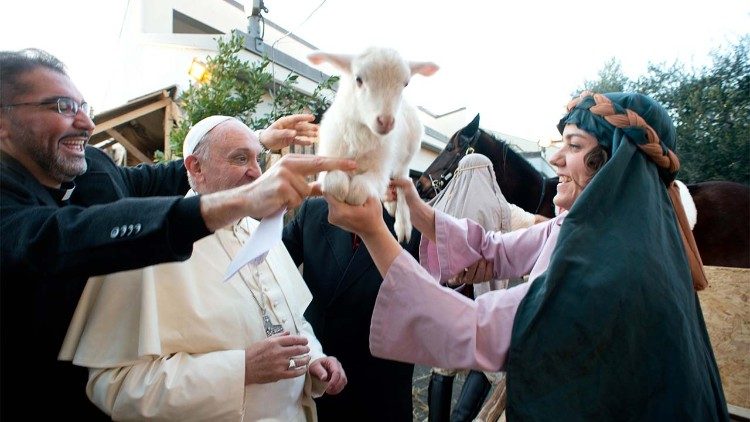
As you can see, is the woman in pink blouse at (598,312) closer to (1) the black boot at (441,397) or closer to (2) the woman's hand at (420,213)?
(2) the woman's hand at (420,213)

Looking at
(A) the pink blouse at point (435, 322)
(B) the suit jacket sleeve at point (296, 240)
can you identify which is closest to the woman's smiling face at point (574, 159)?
(A) the pink blouse at point (435, 322)

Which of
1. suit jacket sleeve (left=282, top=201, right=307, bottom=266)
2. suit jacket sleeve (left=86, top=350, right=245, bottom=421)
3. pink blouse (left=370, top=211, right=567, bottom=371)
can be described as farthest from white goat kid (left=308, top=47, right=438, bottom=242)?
suit jacket sleeve (left=282, top=201, right=307, bottom=266)

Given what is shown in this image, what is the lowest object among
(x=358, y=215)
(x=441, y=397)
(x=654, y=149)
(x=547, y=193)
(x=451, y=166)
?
(x=441, y=397)

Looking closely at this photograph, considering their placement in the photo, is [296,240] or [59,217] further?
[296,240]

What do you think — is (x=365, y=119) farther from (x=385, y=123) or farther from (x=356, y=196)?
(x=356, y=196)

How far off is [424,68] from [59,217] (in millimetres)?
1290

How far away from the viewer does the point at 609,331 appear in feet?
4.41

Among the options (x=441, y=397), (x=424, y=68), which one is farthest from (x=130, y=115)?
(x=424, y=68)

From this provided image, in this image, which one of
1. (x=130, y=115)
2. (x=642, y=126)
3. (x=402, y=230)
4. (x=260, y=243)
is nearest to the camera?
(x=260, y=243)

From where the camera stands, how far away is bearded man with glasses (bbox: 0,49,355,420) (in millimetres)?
1264

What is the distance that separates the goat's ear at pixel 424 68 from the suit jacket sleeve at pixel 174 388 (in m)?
1.30

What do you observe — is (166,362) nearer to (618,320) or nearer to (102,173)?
(102,173)

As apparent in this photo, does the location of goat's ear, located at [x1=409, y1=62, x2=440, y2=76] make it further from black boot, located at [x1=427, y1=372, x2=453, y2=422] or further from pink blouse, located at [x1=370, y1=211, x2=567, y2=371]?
black boot, located at [x1=427, y1=372, x2=453, y2=422]

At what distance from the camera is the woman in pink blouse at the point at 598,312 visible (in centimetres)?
134
